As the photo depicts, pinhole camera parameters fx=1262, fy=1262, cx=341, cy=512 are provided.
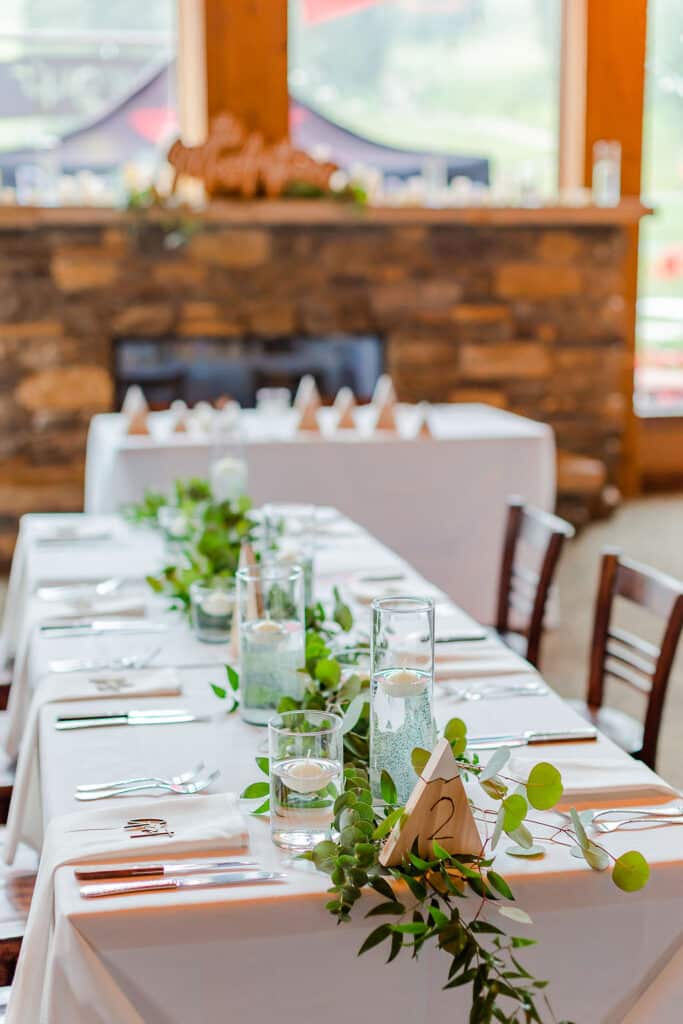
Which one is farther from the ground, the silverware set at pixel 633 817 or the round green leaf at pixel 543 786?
the round green leaf at pixel 543 786

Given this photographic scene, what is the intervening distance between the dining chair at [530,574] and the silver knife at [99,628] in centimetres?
99

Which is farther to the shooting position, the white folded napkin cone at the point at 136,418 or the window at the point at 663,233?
the window at the point at 663,233

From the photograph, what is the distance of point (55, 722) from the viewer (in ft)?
6.18

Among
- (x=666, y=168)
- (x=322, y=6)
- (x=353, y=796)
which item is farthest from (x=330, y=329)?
(x=353, y=796)

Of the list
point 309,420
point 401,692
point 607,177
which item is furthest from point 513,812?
point 607,177

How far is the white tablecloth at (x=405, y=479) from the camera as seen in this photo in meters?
4.32

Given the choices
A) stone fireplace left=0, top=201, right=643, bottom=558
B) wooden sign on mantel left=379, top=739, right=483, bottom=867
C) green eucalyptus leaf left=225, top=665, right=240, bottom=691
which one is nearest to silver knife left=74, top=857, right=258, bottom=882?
wooden sign on mantel left=379, top=739, right=483, bottom=867

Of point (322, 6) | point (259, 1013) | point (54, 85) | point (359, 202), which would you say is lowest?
point (259, 1013)

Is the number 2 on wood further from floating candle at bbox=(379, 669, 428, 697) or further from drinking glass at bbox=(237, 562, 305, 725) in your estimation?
drinking glass at bbox=(237, 562, 305, 725)

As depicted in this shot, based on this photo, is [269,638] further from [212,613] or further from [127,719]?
[212,613]

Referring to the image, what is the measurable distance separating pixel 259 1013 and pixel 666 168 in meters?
7.27

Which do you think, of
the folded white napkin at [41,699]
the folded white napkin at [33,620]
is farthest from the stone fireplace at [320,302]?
the folded white napkin at [41,699]

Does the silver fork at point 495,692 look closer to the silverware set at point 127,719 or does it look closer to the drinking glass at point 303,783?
the silverware set at point 127,719

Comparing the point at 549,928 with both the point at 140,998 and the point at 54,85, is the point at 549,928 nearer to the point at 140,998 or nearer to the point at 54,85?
the point at 140,998
